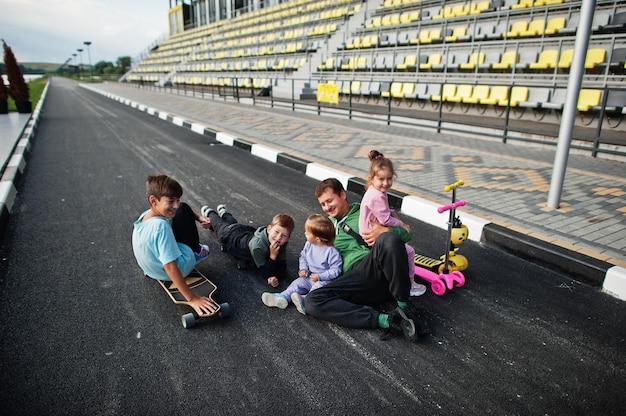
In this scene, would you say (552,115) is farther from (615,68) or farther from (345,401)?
(345,401)

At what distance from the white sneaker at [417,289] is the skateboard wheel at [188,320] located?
154 centimetres

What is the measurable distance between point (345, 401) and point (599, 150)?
7.05m

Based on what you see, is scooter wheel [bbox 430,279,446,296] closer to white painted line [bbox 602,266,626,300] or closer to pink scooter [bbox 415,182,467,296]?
pink scooter [bbox 415,182,467,296]

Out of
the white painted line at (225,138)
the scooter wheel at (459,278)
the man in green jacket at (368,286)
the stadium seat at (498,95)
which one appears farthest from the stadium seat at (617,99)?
the white painted line at (225,138)

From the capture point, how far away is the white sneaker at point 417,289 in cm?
294

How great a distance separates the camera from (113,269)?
3.30m

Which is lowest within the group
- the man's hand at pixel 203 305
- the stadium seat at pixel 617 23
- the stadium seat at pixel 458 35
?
the man's hand at pixel 203 305

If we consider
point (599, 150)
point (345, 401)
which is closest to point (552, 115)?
point (599, 150)

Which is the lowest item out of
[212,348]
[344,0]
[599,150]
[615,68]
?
[212,348]

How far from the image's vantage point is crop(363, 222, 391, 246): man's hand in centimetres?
289

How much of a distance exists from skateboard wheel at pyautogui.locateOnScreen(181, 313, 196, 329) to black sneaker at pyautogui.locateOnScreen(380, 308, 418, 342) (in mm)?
1173

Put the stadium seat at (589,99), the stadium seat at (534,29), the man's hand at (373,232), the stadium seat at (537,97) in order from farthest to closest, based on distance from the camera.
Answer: the stadium seat at (534,29) < the stadium seat at (537,97) < the stadium seat at (589,99) < the man's hand at (373,232)

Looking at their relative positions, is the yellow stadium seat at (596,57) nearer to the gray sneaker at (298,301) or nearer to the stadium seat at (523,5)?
the stadium seat at (523,5)

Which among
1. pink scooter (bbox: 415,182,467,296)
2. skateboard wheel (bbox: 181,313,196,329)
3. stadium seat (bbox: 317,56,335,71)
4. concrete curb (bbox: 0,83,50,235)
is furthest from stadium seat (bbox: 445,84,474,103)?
skateboard wheel (bbox: 181,313,196,329)
